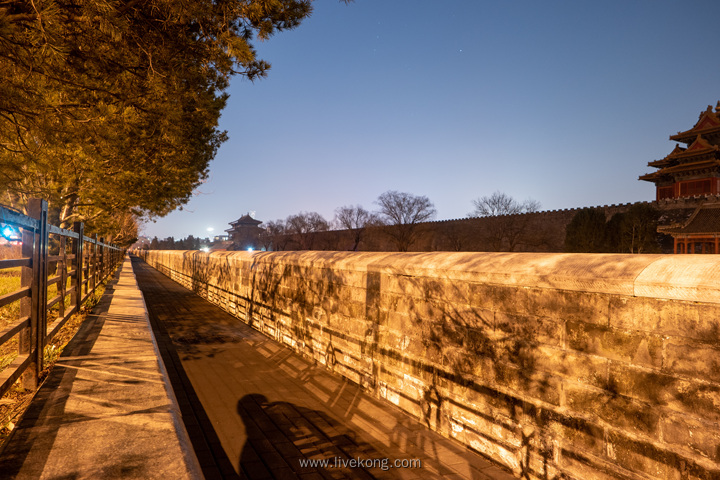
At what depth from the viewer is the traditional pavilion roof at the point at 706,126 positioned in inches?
1527

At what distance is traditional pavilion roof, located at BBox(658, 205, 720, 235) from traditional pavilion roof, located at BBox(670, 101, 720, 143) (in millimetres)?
13633

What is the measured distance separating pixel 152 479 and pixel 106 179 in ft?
40.1

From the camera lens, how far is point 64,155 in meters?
8.52

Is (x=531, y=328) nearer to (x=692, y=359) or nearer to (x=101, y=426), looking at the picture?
(x=692, y=359)

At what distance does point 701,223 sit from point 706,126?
16730 mm

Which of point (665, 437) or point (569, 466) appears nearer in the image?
point (665, 437)

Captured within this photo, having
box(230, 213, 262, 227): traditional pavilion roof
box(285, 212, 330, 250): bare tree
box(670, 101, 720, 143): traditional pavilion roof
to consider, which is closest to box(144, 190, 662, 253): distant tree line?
box(285, 212, 330, 250): bare tree

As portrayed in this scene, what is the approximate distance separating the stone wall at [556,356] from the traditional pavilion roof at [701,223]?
35.0 metres

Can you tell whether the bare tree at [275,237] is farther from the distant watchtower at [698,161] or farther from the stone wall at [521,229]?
the distant watchtower at [698,161]

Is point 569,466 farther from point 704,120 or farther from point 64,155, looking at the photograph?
point 704,120

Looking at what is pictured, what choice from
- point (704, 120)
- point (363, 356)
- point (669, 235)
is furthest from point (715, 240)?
Result: point (363, 356)

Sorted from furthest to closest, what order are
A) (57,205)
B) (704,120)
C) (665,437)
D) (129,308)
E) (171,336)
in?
(704,120)
(57,205)
(129,308)
(171,336)
(665,437)

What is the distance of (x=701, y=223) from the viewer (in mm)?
29719

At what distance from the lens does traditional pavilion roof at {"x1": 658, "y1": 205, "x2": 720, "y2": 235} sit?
95.6 ft
